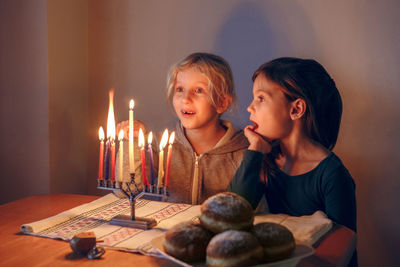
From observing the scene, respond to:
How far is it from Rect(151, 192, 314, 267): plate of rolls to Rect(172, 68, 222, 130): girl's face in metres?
0.77

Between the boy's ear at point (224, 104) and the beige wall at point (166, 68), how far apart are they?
8 centimetres

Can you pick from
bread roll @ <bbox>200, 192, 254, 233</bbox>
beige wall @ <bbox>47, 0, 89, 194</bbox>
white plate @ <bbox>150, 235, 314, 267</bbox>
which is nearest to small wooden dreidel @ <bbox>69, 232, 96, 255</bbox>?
white plate @ <bbox>150, 235, 314, 267</bbox>

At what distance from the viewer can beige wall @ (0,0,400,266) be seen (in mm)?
1516

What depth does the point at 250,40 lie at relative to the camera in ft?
5.58

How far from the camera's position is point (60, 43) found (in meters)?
1.98

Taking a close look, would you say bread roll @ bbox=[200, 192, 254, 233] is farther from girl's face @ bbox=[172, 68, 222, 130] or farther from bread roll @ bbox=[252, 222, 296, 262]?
girl's face @ bbox=[172, 68, 222, 130]

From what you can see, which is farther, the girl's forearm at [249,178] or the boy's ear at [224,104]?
the boy's ear at [224,104]

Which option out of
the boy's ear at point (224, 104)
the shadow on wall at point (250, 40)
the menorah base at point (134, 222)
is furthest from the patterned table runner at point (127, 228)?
the shadow on wall at point (250, 40)

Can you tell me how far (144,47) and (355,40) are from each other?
1.01 metres

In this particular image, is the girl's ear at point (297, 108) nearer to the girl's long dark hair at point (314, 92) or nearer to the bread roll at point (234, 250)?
the girl's long dark hair at point (314, 92)

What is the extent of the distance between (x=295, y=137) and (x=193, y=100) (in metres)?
0.46

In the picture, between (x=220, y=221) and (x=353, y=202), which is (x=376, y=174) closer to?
(x=353, y=202)

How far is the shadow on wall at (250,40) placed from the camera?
1635 mm

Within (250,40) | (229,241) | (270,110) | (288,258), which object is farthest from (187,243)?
(250,40)
